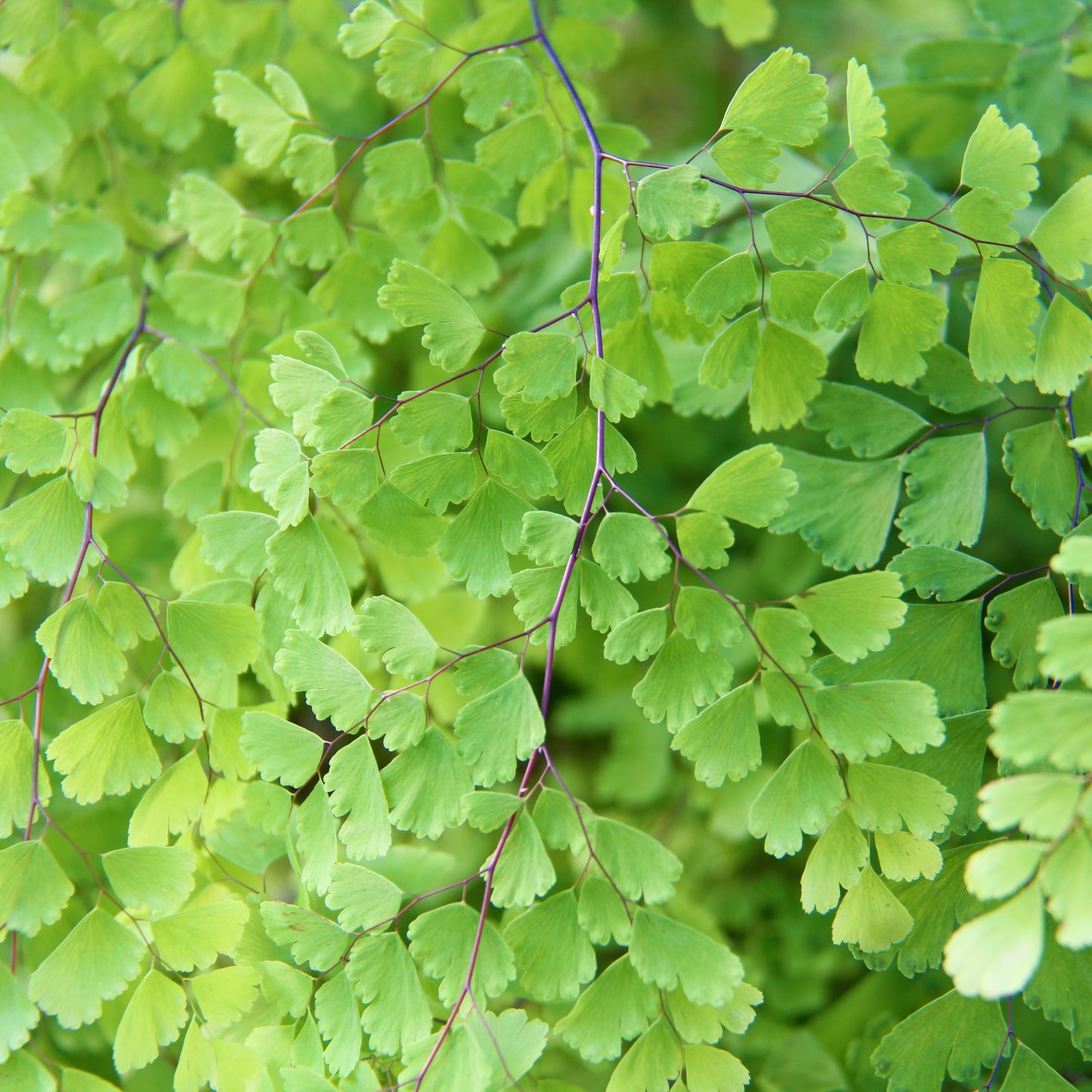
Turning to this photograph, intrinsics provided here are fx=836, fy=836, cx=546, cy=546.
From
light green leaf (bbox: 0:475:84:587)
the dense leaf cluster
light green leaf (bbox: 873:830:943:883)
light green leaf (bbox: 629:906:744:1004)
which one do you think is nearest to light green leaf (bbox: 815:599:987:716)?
the dense leaf cluster

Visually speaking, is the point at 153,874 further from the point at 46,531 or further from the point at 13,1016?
the point at 46,531

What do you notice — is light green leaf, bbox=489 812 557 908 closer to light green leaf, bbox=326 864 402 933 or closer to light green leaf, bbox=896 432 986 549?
light green leaf, bbox=326 864 402 933

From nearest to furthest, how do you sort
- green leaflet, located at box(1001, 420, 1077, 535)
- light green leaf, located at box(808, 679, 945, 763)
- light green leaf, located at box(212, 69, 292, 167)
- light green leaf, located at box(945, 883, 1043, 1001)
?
1. light green leaf, located at box(945, 883, 1043, 1001)
2. light green leaf, located at box(808, 679, 945, 763)
3. green leaflet, located at box(1001, 420, 1077, 535)
4. light green leaf, located at box(212, 69, 292, 167)

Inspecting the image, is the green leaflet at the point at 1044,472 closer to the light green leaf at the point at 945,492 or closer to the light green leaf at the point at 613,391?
the light green leaf at the point at 945,492

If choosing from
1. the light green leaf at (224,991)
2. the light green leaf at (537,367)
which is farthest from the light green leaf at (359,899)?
the light green leaf at (537,367)

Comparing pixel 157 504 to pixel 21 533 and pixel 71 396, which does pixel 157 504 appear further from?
pixel 21 533

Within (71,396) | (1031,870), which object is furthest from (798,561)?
(71,396)

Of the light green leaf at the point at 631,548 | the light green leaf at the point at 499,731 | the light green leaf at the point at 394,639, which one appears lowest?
the light green leaf at the point at 499,731

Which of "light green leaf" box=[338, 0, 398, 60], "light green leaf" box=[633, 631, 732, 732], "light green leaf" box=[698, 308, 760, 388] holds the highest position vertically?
"light green leaf" box=[338, 0, 398, 60]

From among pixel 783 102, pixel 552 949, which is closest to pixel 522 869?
pixel 552 949
